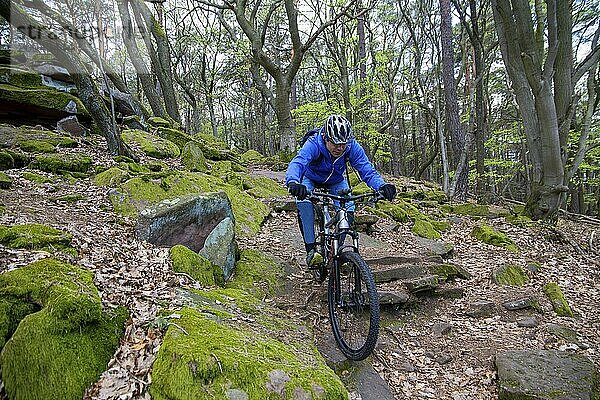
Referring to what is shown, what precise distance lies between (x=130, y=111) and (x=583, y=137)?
1288 centimetres

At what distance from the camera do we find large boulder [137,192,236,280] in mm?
4621

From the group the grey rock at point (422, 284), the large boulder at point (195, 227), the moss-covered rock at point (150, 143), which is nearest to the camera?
the large boulder at point (195, 227)

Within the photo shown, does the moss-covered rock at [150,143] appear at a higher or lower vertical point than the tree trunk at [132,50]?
lower

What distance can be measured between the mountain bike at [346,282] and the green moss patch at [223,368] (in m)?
0.95

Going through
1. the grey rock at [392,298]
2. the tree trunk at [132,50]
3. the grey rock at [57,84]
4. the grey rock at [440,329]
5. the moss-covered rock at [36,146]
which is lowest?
the grey rock at [440,329]

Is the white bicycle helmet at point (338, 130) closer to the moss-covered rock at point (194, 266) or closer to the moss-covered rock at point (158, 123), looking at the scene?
the moss-covered rock at point (194, 266)

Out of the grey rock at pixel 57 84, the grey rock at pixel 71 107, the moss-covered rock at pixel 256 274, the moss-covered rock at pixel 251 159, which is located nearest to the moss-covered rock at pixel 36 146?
the grey rock at pixel 71 107

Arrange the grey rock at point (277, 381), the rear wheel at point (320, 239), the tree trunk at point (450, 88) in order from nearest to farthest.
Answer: the grey rock at point (277, 381) < the rear wheel at point (320, 239) < the tree trunk at point (450, 88)

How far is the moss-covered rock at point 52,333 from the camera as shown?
217cm

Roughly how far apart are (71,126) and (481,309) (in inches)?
408

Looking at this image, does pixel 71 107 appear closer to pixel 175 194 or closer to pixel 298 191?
pixel 175 194

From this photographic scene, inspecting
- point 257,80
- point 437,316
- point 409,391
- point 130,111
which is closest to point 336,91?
point 257,80

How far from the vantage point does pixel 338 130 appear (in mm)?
4215

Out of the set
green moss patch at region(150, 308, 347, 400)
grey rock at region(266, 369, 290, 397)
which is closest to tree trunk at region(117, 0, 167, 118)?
green moss patch at region(150, 308, 347, 400)
